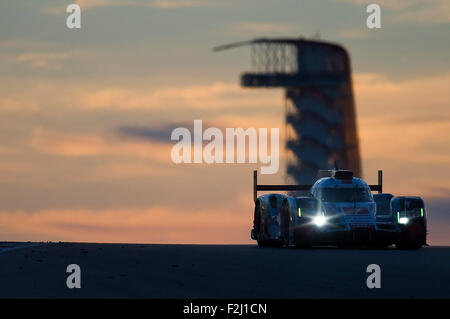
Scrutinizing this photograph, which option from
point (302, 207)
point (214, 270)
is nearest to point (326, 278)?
point (214, 270)

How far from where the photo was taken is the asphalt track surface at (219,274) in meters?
20.3

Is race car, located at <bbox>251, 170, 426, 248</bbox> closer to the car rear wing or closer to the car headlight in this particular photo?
the car headlight

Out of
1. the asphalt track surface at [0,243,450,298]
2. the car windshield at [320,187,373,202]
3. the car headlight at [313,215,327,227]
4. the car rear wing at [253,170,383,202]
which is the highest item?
the car rear wing at [253,170,383,202]

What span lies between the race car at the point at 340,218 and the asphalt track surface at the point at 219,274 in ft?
11.9

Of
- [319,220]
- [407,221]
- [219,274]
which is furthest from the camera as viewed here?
[407,221]

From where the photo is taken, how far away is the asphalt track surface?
20344mm

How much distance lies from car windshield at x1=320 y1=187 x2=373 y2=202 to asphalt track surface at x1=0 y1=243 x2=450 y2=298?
4.82 metres

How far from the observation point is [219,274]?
2398 centimetres

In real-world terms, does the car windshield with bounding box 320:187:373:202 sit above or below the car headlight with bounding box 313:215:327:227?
above

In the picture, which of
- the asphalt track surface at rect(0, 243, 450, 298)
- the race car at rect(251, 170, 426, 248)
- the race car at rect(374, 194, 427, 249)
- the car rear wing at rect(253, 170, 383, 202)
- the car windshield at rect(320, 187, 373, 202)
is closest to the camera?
the asphalt track surface at rect(0, 243, 450, 298)

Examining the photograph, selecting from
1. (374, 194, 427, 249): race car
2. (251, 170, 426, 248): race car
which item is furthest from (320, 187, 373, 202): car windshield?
(374, 194, 427, 249): race car

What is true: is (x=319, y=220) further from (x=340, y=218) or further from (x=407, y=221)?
(x=407, y=221)

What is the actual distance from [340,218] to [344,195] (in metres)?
1.33

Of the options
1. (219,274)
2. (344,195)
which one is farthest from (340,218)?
(219,274)
